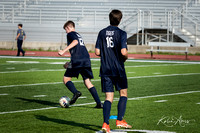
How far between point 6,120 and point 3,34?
28.8 m

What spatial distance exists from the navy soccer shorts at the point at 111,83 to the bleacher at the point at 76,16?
84.7 ft

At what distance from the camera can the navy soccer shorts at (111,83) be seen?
5930mm

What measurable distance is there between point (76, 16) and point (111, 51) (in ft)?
97.6

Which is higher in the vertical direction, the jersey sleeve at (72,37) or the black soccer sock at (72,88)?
the jersey sleeve at (72,37)

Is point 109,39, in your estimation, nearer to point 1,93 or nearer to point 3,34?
point 1,93

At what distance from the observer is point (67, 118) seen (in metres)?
7.14

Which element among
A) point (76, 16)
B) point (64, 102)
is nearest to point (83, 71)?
point (64, 102)

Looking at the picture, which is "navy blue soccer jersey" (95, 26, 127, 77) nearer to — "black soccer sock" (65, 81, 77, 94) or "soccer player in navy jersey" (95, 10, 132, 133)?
"soccer player in navy jersey" (95, 10, 132, 133)

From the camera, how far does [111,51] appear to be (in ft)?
19.5

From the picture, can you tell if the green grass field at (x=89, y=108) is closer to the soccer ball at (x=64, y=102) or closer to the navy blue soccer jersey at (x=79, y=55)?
the soccer ball at (x=64, y=102)

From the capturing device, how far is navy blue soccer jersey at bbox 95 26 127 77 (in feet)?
19.3

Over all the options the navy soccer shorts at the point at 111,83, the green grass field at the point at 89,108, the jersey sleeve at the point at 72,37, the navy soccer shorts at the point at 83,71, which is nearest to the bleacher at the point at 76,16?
the green grass field at the point at 89,108

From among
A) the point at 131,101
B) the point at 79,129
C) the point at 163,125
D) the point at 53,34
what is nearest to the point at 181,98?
the point at 131,101

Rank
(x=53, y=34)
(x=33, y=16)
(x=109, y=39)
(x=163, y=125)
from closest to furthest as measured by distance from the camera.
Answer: (x=109, y=39)
(x=163, y=125)
(x=53, y=34)
(x=33, y=16)
